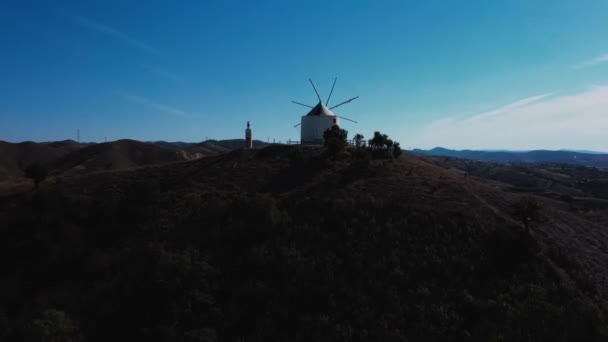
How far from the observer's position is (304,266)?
1681 cm

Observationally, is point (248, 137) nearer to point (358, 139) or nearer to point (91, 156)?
point (358, 139)

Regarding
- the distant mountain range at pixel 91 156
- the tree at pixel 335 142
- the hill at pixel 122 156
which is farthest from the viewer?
the hill at pixel 122 156

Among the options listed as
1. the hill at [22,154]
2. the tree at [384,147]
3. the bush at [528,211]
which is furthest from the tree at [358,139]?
the hill at [22,154]

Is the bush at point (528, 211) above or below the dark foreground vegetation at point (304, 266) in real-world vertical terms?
above

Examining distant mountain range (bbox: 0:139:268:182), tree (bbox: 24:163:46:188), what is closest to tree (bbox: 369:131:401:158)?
tree (bbox: 24:163:46:188)

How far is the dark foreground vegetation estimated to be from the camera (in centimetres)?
1354

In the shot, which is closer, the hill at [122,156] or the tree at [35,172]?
the tree at [35,172]

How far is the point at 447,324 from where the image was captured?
43.4 feet

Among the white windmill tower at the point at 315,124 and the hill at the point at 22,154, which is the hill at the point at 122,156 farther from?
the white windmill tower at the point at 315,124

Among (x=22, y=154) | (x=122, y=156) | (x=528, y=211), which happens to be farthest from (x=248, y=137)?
(x=22, y=154)

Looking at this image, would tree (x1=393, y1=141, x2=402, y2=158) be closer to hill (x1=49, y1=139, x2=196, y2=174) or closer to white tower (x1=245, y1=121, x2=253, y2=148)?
white tower (x1=245, y1=121, x2=253, y2=148)

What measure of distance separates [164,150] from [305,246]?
280 feet

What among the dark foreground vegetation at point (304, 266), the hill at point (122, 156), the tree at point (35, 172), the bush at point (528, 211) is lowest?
the dark foreground vegetation at point (304, 266)

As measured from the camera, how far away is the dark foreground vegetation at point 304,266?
1354cm
